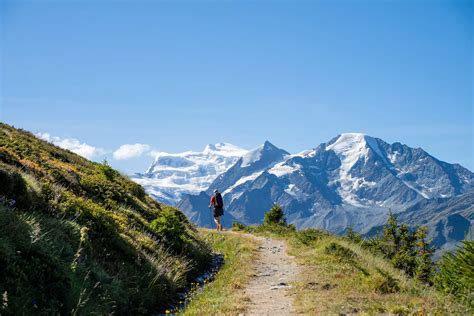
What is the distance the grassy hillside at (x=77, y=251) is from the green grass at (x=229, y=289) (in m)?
1.26

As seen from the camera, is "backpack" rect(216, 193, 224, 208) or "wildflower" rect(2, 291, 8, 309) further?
"backpack" rect(216, 193, 224, 208)

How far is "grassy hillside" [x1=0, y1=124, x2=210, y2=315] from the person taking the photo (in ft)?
30.0

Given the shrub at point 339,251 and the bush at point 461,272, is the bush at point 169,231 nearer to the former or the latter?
the shrub at point 339,251

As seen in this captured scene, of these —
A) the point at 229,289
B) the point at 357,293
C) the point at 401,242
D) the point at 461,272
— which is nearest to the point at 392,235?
the point at 401,242

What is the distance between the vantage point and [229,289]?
14.3 m

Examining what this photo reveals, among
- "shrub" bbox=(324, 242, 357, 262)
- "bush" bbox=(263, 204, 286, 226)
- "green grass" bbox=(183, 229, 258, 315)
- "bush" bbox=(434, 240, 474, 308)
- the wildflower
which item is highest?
"bush" bbox=(434, 240, 474, 308)

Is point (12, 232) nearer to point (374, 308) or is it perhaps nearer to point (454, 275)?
point (374, 308)

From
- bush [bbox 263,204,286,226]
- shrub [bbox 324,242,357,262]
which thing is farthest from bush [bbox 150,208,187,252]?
bush [bbox 263,204,286,226]

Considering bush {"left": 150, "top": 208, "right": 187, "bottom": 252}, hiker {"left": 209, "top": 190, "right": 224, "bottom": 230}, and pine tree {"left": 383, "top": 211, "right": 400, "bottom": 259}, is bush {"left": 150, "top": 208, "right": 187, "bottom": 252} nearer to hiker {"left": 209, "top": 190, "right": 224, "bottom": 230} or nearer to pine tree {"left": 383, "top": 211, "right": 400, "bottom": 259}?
hiker {"left": 209, "top": 190, "right": 224, "bottom": 230}

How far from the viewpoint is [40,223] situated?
11844 millimetres

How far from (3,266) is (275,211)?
36.4m

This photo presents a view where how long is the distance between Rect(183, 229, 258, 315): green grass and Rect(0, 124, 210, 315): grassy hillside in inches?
49.5

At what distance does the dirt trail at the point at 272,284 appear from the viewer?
11.6 meters

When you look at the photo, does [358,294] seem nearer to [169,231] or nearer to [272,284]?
[272,284]
